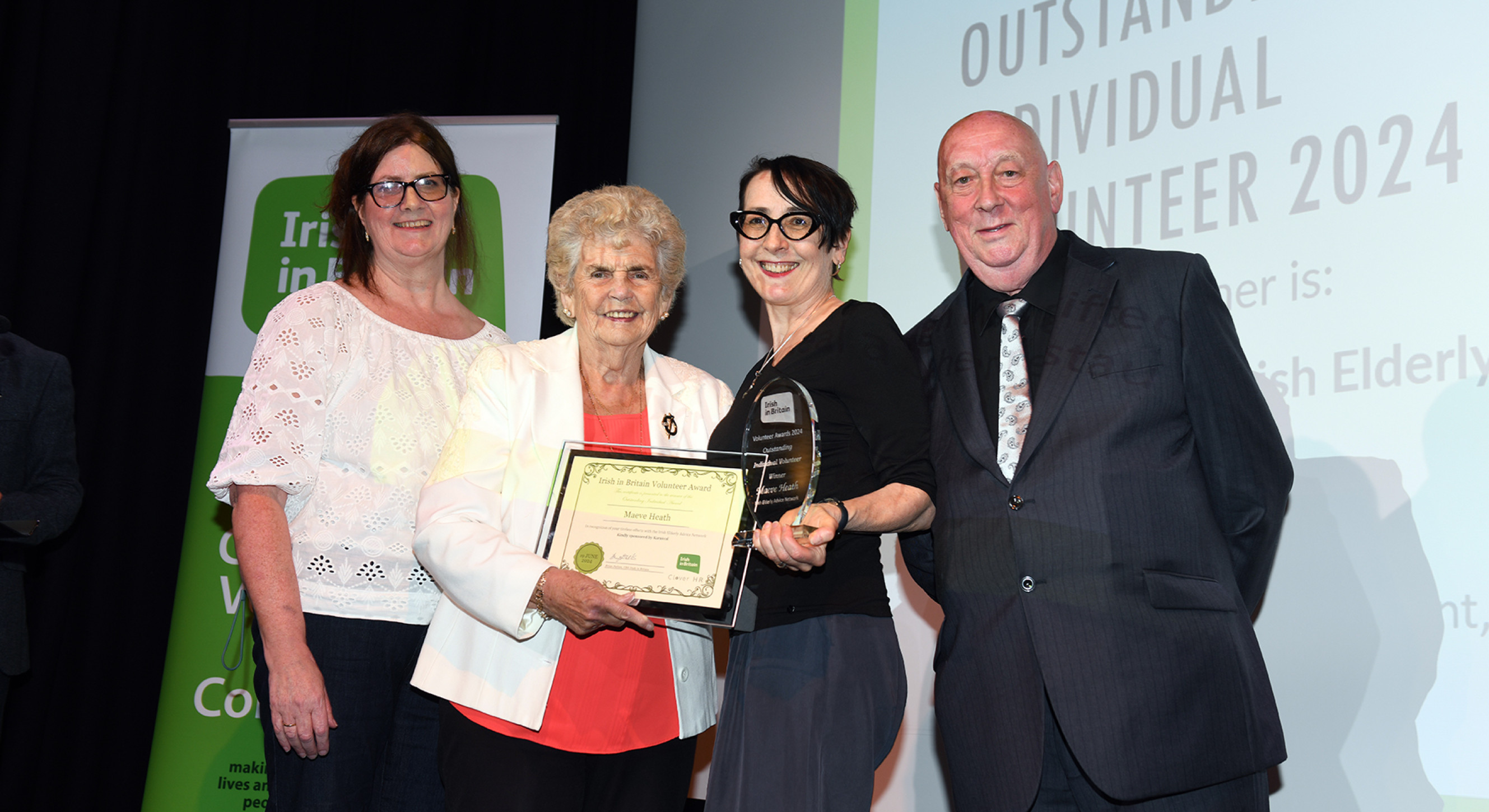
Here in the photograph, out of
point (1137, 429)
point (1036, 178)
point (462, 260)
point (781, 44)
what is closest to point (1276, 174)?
point (1036, 178)

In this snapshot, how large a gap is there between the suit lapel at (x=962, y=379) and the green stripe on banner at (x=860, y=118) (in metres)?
1.26

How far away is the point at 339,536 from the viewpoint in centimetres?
220

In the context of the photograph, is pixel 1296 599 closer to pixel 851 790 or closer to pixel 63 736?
pixel 851 790

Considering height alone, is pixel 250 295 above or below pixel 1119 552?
above

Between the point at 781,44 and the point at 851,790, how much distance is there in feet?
11.6

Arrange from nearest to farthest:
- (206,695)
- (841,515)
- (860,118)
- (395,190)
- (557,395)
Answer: (841,515) < (557,395) < (395,190) < (860,118) < (206,695)

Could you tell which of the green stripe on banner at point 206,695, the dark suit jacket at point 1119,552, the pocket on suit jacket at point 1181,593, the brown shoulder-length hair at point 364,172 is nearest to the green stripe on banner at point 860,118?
the brown shoulder-length hair at point 364,172

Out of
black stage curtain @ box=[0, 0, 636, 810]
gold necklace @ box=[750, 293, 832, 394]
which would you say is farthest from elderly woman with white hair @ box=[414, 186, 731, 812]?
black stage curtain @ box=[0, 0, 636, 810]

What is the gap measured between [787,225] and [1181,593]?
1.02 meters

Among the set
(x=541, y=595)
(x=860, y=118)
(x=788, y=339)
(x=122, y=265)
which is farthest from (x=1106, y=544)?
(x=122, y=265)

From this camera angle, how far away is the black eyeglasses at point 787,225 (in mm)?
2127

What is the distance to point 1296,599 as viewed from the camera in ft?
7.59

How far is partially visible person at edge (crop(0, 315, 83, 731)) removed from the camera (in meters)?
2.91

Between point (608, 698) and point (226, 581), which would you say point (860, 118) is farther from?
point (226, 581)
